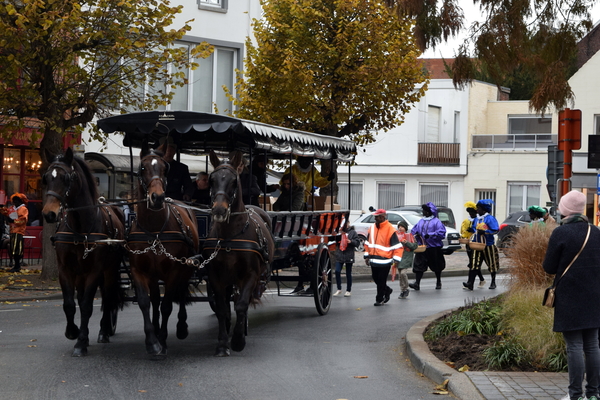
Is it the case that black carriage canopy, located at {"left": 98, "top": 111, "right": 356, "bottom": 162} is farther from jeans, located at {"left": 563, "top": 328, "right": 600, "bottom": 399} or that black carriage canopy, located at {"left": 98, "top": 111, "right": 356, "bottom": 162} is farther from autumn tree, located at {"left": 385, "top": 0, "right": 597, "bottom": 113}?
jeans, located at {"left": 563, "top": 328, "right": 600, "bottom": 399}

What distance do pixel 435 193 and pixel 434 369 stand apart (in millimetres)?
35942

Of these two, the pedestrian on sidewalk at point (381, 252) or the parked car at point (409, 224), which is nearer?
the pedestrian on sidewalk at point (381, 252)

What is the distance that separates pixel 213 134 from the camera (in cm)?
Answer: 1165

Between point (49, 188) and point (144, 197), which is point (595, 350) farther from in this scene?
point (49, 188)

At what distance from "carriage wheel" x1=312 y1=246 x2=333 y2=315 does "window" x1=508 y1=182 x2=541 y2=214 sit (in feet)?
95.4

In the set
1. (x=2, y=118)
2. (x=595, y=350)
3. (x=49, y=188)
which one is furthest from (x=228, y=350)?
(x=2, y=118)

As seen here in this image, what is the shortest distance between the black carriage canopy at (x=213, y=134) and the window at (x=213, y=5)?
1331cm

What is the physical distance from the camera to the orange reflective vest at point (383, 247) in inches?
582

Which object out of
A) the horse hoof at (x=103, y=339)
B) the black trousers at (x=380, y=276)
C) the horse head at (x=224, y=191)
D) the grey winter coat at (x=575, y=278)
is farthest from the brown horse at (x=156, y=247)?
the black trousers at (x=380, y=276)

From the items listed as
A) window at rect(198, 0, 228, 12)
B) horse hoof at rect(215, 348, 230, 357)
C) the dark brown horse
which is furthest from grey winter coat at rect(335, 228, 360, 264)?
window at rect(198, 0, 228, 12)

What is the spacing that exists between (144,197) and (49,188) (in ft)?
3.29

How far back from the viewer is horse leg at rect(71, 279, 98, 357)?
9141 mm

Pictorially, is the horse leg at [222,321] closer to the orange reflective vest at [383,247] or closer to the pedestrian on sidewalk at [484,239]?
the orange reflective vest at [383,247]

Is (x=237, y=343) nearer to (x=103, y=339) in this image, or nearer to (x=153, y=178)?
(x=103, y=339)
